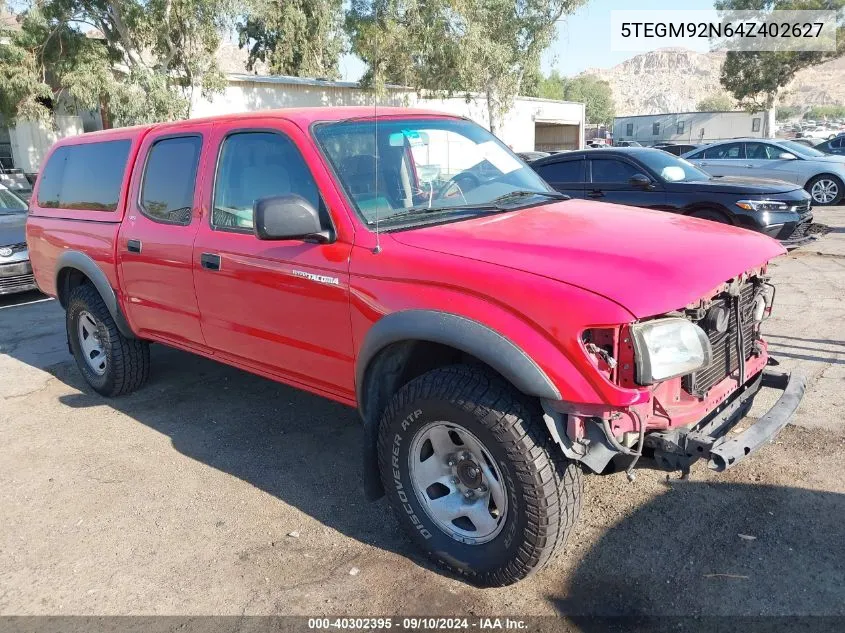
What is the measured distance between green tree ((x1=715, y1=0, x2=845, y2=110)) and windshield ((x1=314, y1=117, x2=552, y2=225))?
34.9 m

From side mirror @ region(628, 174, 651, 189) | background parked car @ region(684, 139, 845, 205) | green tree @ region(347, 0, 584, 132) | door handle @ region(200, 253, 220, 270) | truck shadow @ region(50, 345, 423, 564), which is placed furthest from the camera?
green tree @ region(347, 0, 584, 132)

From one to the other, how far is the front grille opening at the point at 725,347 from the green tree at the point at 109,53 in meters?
18.3

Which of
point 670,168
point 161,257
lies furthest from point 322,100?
point 161,257

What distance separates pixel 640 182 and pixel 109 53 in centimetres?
1703

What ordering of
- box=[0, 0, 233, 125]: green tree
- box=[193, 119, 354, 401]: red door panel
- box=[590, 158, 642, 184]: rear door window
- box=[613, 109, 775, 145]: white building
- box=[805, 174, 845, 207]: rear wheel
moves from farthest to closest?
box=[613, 109, 775, 145]: white building → box=[0, 0, 233, 125]: green tree → box=[805, 174, 845, 207]: rear wheel → box=[590, 158, 642, 184]: rear door window → box=[193, 119, 354, 401]: red door panel

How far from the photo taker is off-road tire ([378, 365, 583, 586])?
2635mm

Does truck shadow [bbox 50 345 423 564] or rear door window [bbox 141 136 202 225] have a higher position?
rear door window [bbox 141 136 202 225]

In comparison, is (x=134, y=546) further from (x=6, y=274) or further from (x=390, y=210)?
(x=6, y=274)

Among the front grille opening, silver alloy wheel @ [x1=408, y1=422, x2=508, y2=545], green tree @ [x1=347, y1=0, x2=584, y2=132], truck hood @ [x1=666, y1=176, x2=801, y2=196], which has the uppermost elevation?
green tree @ [x1=347, y1=0, x2=584, y2=132]

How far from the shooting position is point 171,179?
4312 millimetres

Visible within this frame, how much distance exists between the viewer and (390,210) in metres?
3.34

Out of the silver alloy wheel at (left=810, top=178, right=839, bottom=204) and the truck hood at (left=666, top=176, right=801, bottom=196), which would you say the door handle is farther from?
the silver alloy wheel at (left=810, top=178, right=839, bottom=204)

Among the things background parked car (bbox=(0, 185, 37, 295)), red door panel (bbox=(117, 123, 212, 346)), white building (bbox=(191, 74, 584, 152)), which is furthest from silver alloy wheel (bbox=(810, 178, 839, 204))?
background parked car (bbox=(0, 185, 37, 295))

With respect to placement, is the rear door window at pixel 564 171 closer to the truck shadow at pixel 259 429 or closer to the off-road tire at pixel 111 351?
the truck shadow at pixel 259 429
